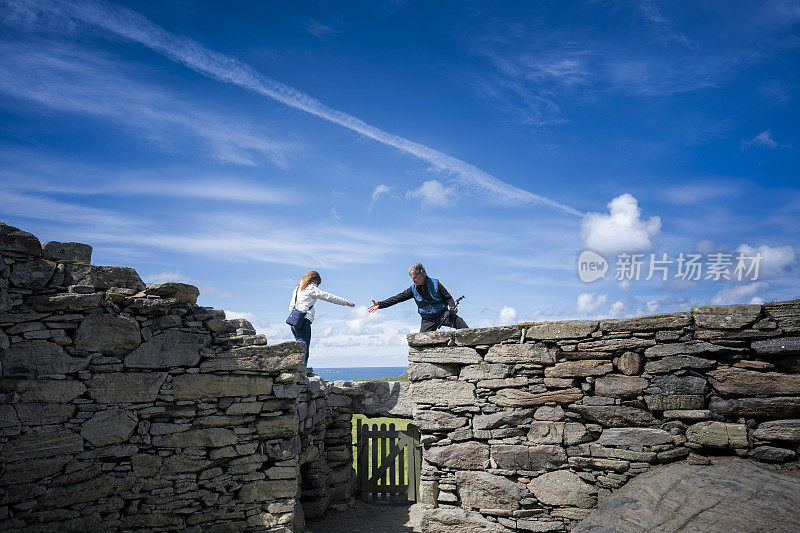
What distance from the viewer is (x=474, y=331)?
22.6 feet

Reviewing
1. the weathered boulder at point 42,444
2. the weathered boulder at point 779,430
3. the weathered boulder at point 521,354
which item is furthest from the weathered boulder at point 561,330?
the weathered boulder at point 42,444

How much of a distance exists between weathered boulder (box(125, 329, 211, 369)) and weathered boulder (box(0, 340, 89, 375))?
0.72 meters

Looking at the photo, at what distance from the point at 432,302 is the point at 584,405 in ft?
9.34

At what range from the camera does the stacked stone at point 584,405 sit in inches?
226

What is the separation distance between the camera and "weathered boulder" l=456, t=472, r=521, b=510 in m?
6.45

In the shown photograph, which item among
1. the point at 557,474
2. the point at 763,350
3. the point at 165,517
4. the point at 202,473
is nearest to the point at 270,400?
the point at 202,473

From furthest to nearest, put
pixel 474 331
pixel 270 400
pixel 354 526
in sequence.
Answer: pixel 354 526 < pixel 270 400 < pixel 474 331

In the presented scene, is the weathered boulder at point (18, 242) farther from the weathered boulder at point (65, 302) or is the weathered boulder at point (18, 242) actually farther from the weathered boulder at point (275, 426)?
the weathered boulder at point (275, 426)

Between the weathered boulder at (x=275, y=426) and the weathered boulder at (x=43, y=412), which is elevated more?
the weathered boulder at (x=43, y=412)

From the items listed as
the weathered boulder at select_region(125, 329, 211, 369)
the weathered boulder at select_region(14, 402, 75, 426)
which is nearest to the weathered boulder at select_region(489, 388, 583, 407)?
the weathered boulder at select_region(125, 329, 211, 369)

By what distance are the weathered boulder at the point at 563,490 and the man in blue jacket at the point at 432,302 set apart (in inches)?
103

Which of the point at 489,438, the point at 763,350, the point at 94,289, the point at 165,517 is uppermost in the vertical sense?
the point at 94,289

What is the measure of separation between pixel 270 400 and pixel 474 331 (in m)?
3.20

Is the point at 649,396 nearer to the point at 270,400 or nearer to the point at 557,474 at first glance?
the point at 557,474
